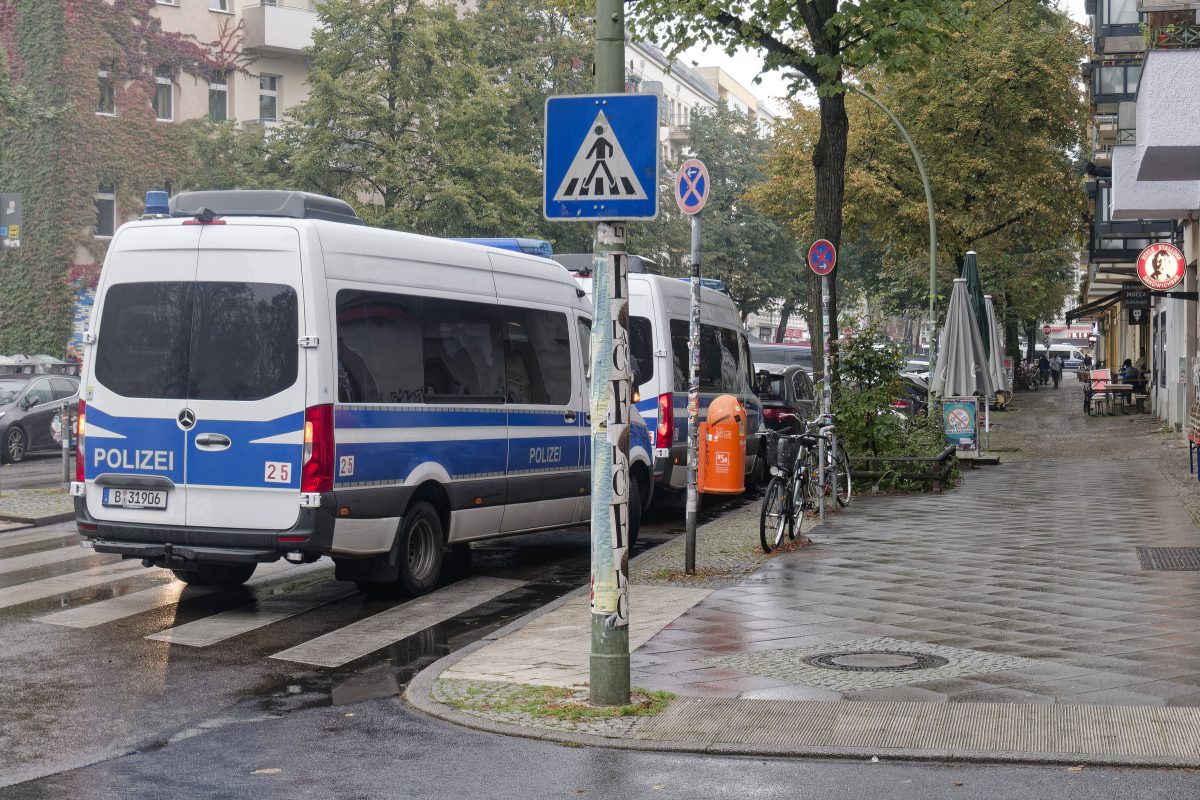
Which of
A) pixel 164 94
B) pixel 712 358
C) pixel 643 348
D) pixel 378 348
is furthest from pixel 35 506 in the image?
pixel 164 94

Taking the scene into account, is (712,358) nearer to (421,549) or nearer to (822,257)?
(822,257)

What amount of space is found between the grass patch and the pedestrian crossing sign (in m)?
2.34

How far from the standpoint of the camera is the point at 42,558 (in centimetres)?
1283

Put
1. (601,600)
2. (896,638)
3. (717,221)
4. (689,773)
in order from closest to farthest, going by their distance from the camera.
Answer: (689,773), (601,600), (896,638), (717,221)

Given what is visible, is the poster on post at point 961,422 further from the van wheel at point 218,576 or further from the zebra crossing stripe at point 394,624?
the van wheel at point 218,576

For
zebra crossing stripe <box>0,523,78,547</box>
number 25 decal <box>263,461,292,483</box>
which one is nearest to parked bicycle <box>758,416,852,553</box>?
number 25 decal <box>263,461,292,483</box>

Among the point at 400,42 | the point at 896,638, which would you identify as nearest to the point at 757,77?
the point at 896,638

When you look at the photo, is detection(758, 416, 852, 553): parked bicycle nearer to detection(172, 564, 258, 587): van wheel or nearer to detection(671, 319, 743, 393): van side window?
detection(671, 319, 743, 393): van side window

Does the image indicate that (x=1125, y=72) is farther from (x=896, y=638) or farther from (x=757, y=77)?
(x=896, y=638)

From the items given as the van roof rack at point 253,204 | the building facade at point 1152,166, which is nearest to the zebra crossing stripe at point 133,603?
the van roof rack at point 253,204

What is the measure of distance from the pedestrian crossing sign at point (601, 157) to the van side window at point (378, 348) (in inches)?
118

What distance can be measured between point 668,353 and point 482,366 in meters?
4.31

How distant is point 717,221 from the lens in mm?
67188

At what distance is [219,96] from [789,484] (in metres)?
39.7
